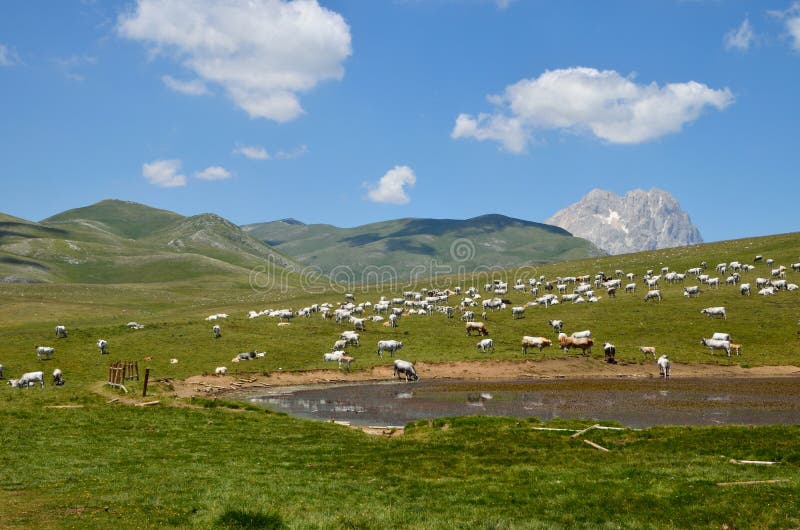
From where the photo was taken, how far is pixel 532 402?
4475cm

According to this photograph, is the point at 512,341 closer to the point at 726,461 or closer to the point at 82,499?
the point at 726,461

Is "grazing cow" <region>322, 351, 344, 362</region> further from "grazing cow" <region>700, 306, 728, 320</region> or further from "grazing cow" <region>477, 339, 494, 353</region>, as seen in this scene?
"grazing cow" <region>700, 306, 728, 320</region>

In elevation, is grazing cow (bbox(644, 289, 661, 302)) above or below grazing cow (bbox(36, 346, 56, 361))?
above

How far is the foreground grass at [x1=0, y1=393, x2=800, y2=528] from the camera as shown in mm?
16047

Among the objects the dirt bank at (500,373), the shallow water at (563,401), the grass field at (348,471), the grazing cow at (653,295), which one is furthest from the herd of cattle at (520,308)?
the grass field at (348,471)

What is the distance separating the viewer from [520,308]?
88312mm

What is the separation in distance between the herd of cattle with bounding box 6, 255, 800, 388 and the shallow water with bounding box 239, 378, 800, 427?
21.9 ft

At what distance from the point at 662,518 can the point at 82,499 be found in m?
16.4

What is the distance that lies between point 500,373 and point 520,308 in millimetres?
29018

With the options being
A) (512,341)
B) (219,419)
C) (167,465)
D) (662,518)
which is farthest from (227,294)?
(662,518)

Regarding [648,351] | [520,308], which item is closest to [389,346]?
[520,308]

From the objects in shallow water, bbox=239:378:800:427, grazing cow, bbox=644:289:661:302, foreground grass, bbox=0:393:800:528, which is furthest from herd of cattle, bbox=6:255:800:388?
foreground grass, bbox=0:393:800:528

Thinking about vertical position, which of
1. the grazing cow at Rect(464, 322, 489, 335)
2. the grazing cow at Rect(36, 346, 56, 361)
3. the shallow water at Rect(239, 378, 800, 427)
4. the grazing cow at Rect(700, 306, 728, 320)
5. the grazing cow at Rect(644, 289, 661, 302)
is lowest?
the shallow water at Rect(239, 378, 800, 427)

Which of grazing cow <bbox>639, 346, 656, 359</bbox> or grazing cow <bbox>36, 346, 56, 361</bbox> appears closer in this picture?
grazing cow <bbox>36, 346, 56, 361</bbox>
